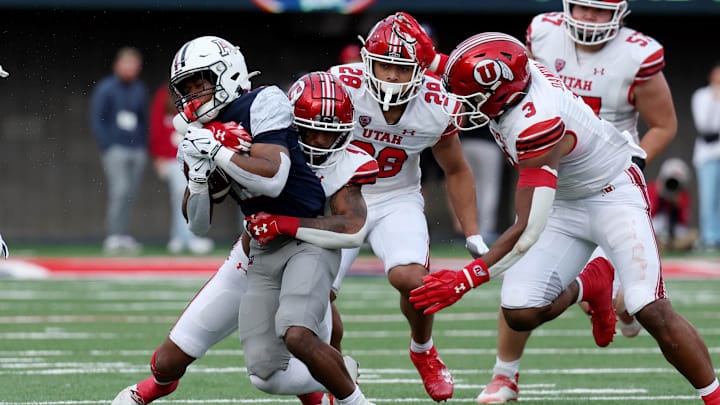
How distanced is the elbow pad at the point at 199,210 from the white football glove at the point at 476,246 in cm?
151

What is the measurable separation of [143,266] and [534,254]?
271 inches

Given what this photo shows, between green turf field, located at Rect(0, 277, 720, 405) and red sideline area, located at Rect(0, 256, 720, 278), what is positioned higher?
green turf field, located at Rect(0, 277, 720, 405)

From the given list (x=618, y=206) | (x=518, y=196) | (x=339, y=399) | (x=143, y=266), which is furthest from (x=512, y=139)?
(x=143, y=266)

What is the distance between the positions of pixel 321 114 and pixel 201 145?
0.59 metres

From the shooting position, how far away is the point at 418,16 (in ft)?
47.2

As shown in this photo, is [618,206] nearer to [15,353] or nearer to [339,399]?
[339,399]

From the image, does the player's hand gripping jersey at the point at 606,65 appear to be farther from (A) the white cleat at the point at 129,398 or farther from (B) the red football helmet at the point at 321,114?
(A) the white cleat at the point at 129,398

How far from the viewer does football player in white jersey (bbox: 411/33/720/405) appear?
15.2 ft

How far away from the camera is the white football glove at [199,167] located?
14.1 feet

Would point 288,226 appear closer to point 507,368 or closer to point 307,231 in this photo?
point 307,231

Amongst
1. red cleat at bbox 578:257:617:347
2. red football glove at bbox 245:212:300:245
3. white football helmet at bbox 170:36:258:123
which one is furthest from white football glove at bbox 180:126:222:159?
red cleat at bbox 578:257:617:347

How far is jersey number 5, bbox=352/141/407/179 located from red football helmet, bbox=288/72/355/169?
0.87 m

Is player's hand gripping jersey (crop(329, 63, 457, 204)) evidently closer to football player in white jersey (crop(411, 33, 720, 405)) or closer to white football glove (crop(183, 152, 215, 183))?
football player in white jersey (crop(411, 33, 720, 405))

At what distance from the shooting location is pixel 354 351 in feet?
22.7
